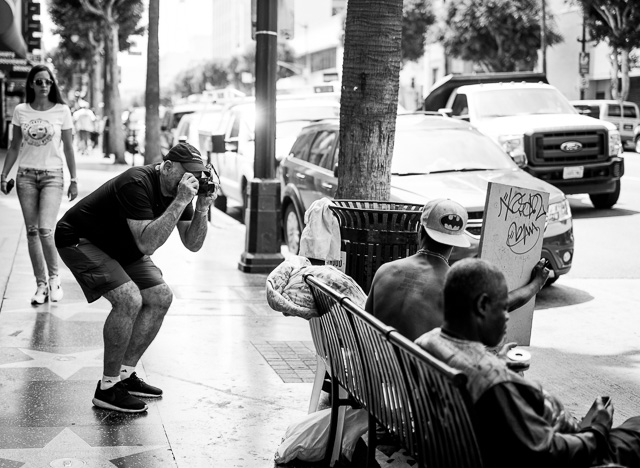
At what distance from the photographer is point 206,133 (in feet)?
65.0

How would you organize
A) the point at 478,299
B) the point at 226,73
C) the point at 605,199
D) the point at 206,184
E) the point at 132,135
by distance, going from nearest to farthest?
the point at 478,299
the point at 206,184
the point at 605,199
the point at 132,135
the point at 226,73

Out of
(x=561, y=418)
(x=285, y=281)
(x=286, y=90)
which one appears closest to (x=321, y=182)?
(x=285, y=281)

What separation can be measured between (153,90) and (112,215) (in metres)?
21.5

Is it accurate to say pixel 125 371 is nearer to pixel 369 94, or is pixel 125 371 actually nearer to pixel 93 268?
pixel 93 268

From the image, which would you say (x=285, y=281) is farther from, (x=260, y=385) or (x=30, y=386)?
(x=30, y=386)

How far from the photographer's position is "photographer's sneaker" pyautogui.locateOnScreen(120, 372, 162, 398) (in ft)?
19.7

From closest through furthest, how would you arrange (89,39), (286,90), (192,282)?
(192,282) < (286,90) < (89,39)

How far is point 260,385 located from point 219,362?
0.62 meters

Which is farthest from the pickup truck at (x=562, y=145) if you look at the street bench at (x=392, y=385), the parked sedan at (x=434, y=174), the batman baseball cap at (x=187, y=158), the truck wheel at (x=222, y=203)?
the street bench at (x=392, y=385)

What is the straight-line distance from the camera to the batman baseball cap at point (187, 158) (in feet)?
18.2

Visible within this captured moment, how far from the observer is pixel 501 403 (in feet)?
Answer: 10.5

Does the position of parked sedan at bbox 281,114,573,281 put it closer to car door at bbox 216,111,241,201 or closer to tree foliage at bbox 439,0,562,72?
car door at bbox 216,111,241,201

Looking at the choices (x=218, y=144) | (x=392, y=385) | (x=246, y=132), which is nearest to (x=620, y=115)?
(x=246, y=132)

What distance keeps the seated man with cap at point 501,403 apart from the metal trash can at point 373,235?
259 centimetres
